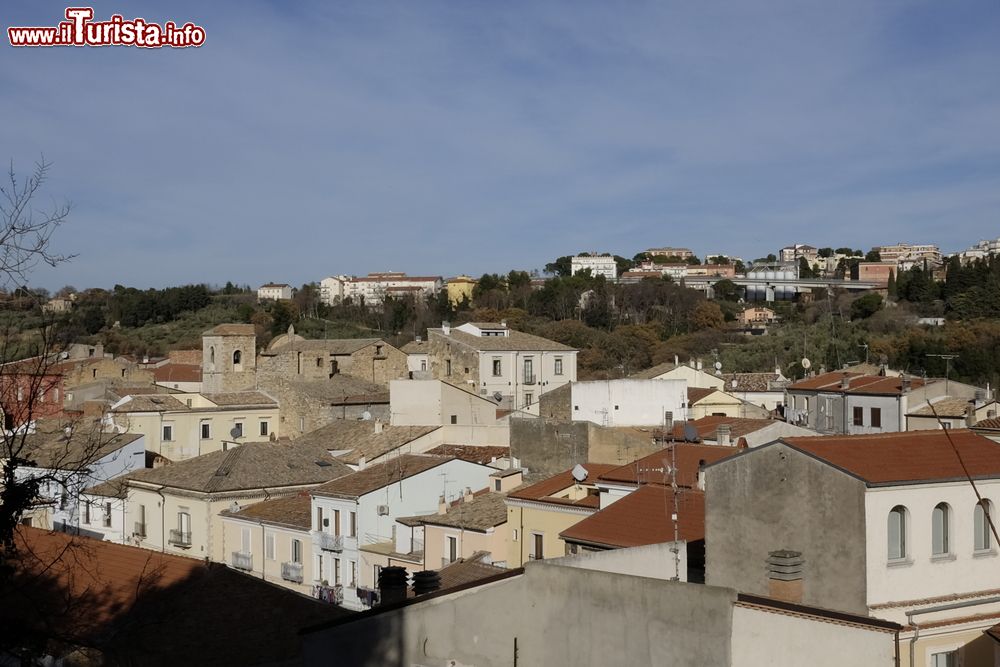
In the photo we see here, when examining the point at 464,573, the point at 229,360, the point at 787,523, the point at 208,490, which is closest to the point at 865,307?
the point at 229,360

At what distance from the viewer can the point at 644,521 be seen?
61.0 ft

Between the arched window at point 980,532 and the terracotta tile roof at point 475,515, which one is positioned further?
the terracotta tile roof at point 475,515

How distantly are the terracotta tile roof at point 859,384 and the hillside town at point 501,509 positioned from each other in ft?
0.53

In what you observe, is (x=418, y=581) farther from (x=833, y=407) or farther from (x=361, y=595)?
(x=833, y=407)

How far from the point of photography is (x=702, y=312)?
274ft

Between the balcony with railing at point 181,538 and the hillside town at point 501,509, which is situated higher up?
the hillside town at point 501,509

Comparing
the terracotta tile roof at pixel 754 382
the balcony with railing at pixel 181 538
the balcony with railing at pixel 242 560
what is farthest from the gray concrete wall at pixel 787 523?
the terracotta tile roof at pixel 754 382

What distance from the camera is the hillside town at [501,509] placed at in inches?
414

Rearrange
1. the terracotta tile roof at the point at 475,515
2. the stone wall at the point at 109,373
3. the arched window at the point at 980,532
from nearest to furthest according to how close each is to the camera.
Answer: the arched window at the point at 980,532, the terracotta tile roof at the point at 475,515, the stone wall at the point at 109,373

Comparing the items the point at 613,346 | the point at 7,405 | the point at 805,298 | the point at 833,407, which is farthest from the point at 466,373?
the point at 805,298

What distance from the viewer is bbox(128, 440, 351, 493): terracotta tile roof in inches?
1218

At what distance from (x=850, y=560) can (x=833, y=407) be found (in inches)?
1175

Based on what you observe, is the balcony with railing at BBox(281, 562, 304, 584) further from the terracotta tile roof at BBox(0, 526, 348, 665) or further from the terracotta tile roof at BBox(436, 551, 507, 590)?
the terracotta tile roof at BBox(0, 526, 348, 665)

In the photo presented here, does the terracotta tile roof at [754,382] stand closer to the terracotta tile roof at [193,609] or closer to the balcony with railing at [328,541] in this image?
the balcony with railing at [328,541]
